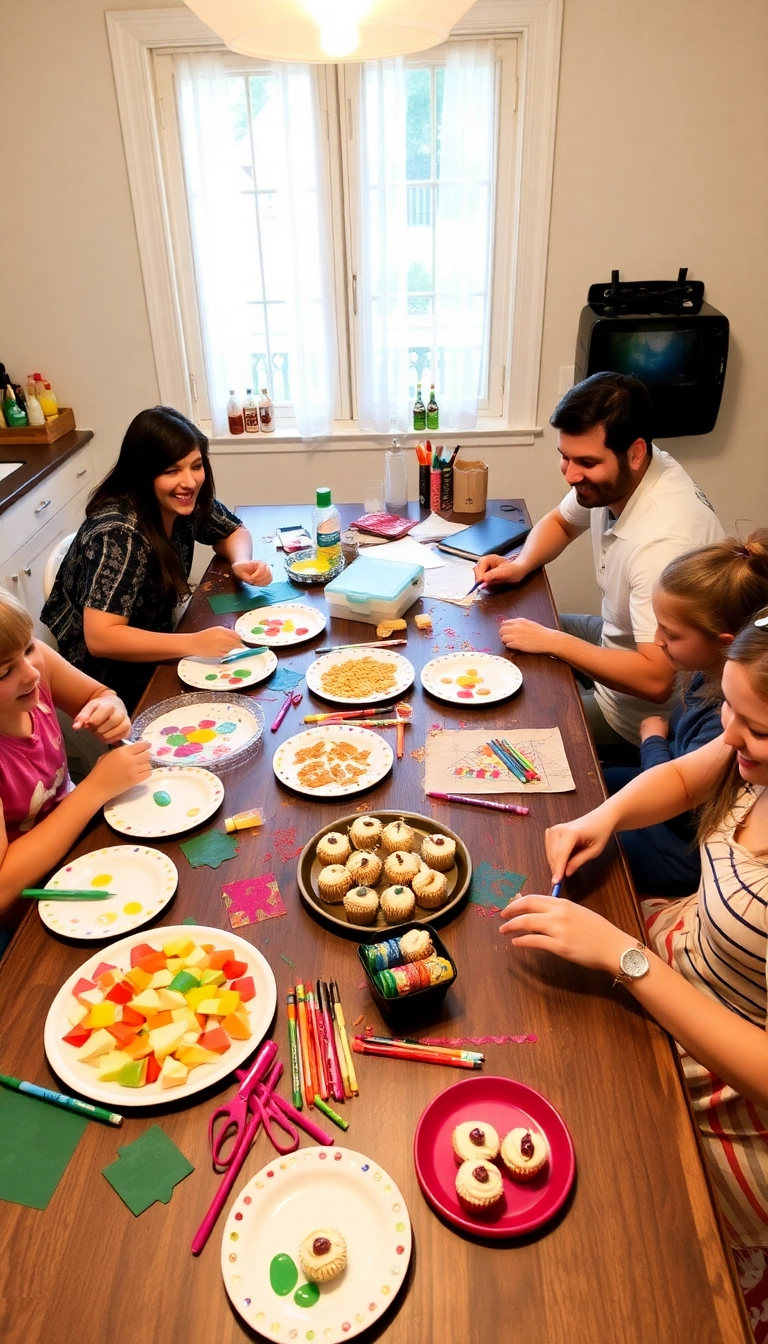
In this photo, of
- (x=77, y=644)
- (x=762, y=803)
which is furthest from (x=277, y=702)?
(x=762, y=803)

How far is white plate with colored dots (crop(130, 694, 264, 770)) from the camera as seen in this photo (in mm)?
1515

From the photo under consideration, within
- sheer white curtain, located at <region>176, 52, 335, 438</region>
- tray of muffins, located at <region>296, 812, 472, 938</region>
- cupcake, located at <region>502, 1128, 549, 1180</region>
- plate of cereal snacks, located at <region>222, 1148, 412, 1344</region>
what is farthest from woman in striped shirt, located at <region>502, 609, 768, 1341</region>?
sheer white curtain, located at <region>176, 52, 335, 438</region>

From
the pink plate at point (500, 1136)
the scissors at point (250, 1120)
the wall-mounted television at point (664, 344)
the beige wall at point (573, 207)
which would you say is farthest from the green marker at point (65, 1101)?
the beige wall at point (573, 207)

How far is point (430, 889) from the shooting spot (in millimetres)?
1146

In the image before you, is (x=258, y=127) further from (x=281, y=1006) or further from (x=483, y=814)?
(x=281, y=1006)

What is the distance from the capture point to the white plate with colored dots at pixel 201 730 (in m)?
1.51

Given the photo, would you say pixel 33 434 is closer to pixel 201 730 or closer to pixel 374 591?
pixel 374 591

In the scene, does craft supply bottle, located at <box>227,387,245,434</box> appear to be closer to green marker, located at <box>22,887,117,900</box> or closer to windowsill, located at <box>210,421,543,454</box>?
windowsill, located at <box>210,421,543,454</box>

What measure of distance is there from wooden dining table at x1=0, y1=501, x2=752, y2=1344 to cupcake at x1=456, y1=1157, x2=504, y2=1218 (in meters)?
0.03

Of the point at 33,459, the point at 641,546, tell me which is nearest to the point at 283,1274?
the point at 641,546

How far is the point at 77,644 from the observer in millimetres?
2072

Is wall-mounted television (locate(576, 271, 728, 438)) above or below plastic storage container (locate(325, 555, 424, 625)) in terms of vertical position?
above

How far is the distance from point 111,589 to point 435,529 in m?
0.97

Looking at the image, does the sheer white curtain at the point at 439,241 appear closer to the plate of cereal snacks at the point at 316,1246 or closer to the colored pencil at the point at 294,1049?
the colored pencil at the point at 294,1049
